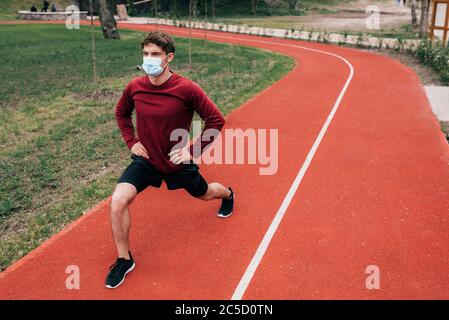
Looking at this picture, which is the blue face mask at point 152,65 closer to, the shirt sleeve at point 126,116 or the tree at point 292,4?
the shirt sleeve at point 126,116

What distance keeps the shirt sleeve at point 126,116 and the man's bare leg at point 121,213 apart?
→ 530 mm

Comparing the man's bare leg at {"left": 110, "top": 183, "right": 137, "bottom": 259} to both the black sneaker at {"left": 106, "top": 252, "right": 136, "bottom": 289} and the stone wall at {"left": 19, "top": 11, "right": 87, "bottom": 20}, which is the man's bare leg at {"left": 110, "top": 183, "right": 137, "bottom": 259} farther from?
the stone wall at {"left": 19, "top": 11, "right": 87, "bottom": 20}

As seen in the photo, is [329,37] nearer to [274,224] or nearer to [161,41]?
[274,224]

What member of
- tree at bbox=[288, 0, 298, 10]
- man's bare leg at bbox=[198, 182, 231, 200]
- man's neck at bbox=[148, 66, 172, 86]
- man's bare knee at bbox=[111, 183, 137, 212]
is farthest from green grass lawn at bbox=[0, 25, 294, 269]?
tree at bbox=[288, 0, 298, 10]

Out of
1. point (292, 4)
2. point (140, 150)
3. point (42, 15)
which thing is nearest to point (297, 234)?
point (140, 150)

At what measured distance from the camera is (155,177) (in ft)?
16.0

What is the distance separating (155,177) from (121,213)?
1.89 feet

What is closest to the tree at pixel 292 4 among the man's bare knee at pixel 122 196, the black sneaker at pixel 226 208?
the black sneaker at pixel 226 208

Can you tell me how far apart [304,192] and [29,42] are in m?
23.9

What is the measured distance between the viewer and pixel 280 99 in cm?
1298

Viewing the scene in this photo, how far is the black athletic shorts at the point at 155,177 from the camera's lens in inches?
185

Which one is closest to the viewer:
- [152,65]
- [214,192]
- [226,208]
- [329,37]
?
[152,65]

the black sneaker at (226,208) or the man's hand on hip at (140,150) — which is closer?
the man's hand on hip at (140,150)

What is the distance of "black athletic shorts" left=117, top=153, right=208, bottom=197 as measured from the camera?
4.69 meters
